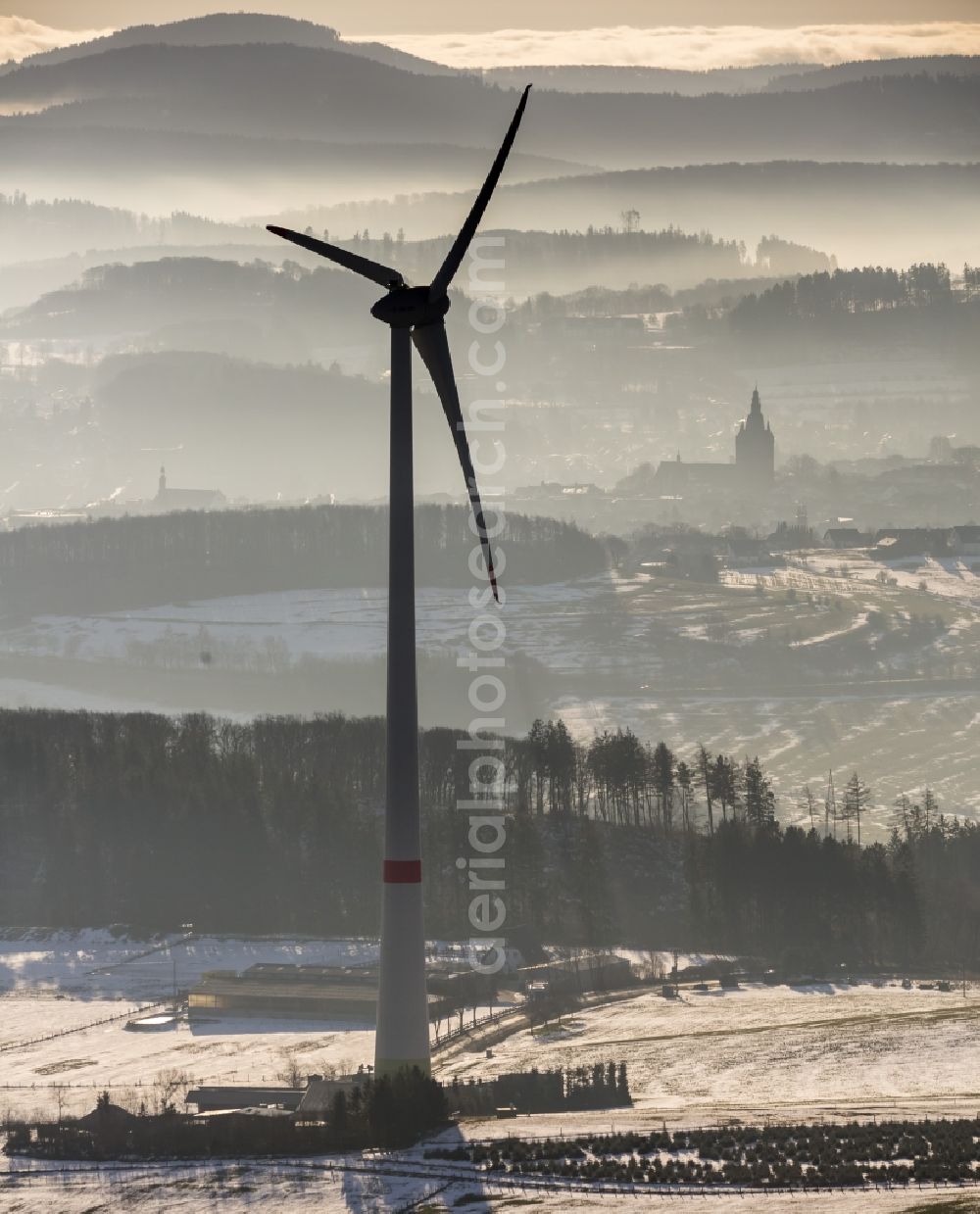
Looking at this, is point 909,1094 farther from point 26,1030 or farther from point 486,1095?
point 26,1030

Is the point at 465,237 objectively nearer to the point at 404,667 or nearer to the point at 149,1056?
the point at 404,667

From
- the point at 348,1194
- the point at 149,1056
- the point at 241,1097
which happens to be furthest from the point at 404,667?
the point at 149,1056

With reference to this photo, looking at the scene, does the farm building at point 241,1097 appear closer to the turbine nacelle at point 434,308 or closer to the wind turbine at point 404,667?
the wind turbine at point 404,667

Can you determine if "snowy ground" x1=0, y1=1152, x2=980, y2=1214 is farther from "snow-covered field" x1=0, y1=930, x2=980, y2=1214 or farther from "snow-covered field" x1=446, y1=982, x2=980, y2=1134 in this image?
"snow-covered field" x1=446, y1=982, x2=980, y2=1134

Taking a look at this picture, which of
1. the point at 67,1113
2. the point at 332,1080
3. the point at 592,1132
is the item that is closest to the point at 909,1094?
the point at 592,1132

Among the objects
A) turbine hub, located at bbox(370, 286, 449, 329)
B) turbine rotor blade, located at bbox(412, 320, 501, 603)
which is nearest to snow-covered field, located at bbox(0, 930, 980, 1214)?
turbine rotor blade, located at bbox(412, 320, 501, 603)
